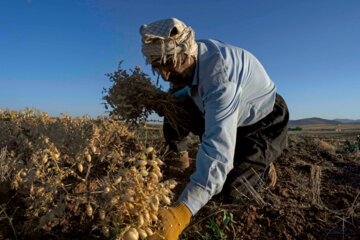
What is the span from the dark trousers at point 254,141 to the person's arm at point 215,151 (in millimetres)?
756

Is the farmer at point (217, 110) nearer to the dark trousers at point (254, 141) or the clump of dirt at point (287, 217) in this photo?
the dark trousers at point (254, 141)

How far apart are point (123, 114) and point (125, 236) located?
60.8 inches

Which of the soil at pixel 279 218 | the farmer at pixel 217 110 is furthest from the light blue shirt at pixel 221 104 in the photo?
the soil at pixel 279 218

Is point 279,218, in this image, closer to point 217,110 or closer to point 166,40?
point 217,110

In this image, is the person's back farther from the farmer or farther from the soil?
the soil

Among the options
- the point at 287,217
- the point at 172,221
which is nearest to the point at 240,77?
the point at 287,217

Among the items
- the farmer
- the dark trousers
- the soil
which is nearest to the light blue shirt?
the farmer

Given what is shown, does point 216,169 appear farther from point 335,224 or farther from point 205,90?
point 335,224

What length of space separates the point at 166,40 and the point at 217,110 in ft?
2.16

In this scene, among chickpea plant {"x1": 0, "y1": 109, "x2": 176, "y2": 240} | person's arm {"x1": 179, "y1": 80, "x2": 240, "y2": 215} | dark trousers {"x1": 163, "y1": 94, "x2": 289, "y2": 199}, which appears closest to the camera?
chickpea plant {"x1": 0, "y1": 109, "x2": 176, "y2": 240}

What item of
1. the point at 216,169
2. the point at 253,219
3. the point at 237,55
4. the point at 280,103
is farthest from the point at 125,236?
the point at 280,103

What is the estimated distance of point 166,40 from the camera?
1.88 metres

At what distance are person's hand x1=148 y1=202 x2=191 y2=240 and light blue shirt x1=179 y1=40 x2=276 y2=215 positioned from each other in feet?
0.18

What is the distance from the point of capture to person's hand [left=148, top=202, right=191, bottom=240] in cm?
142
